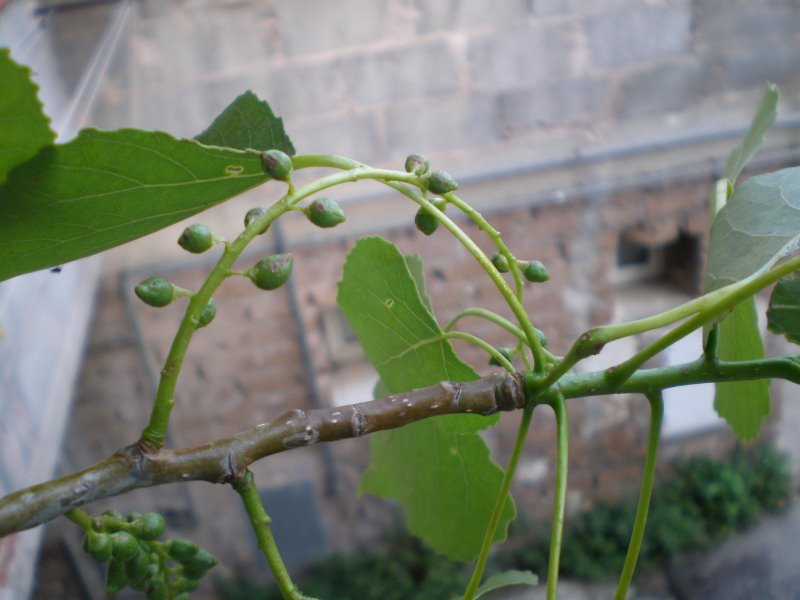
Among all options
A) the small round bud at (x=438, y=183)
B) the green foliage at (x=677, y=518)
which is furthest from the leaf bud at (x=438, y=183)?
the green foliage at (x=677, y=518)

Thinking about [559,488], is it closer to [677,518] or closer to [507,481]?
[507,481]

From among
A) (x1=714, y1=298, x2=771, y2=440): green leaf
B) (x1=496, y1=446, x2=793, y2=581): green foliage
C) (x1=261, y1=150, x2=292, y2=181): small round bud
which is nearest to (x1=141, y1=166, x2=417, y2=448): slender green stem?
(x1=261, y1=150, x2=292, y2=181): small round bud

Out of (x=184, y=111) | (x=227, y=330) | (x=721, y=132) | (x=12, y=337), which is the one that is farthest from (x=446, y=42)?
(x=12, y=337)

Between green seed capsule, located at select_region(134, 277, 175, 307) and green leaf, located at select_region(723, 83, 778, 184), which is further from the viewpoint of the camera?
green leaf, located at select_region(723, 83, 778, 184)

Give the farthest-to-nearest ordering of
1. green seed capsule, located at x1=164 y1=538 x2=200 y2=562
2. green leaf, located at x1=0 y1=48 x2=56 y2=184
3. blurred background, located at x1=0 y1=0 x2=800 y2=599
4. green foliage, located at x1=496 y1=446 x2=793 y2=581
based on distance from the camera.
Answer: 1. green foliage, located at x1=496 y1=446 x2=793 y2=581
2. blurred background, located at x1=0 y1=0 x2=800 y2=599
3. green seed capsule, located at x1=164 y1=538 x2=200 y2=562
4. green leaf, located at x1=0 y1=48 x2=56 y2=184

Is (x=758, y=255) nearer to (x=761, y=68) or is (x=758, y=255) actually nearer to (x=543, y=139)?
(x=543, y=139)

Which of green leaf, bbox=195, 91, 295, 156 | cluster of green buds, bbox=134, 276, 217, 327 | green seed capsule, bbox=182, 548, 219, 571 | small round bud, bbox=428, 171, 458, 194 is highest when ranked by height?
green leaf, bbox=195, 91, 295, 156

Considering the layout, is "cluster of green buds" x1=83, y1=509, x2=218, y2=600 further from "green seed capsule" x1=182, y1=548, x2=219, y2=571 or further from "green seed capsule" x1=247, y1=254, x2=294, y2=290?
"green seed capsule" x1=247, y1=254, x2=294, y2=290
